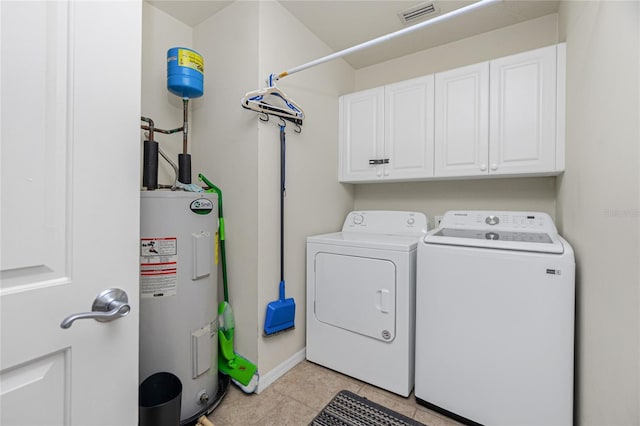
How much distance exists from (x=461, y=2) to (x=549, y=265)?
1713 millimetres

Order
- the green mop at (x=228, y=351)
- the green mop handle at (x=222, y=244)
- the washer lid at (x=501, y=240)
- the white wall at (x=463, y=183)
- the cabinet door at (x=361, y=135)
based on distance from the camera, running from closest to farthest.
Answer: the washer lid at (x=501, y=240) < the green mop at (x=228, y=351) < the green mop handle at (x=222, y=244) < the white wall at (x=463, y=183) < the cabinet door at (x=361, y=135)

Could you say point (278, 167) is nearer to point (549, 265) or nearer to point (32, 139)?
point (32, 139)

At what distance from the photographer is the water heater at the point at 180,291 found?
142 cm

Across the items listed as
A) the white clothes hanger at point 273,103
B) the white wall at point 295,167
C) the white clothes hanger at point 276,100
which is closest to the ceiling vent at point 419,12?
the white clothes hanger at point 276,100

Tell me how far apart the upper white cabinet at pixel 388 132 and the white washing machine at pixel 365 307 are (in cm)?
45

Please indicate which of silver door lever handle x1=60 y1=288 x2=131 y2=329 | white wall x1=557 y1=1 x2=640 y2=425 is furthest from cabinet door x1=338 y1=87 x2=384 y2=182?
silver door lever handle x1=60 y1=288 x2=131 y2=329

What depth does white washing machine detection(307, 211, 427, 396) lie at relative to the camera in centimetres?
171

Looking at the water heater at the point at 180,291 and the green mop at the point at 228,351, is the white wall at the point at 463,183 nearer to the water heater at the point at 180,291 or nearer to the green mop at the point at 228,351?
the green mop at the point at 228,351

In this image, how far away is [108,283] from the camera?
736 millimetres

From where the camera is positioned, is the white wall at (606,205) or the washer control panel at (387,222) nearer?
the white wall at (606,205)

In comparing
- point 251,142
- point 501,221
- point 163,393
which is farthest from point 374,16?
point 163,393

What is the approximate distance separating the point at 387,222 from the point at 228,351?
4.93 ft

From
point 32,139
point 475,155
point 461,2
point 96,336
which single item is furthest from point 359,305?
point 461,2

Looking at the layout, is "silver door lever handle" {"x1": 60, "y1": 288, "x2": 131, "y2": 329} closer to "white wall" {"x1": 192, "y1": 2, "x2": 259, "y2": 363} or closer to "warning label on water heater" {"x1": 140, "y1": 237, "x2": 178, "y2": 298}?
"warning label on water heater" {"x1": 140, "y1": 237, "x2": 178, "y2": 298}
